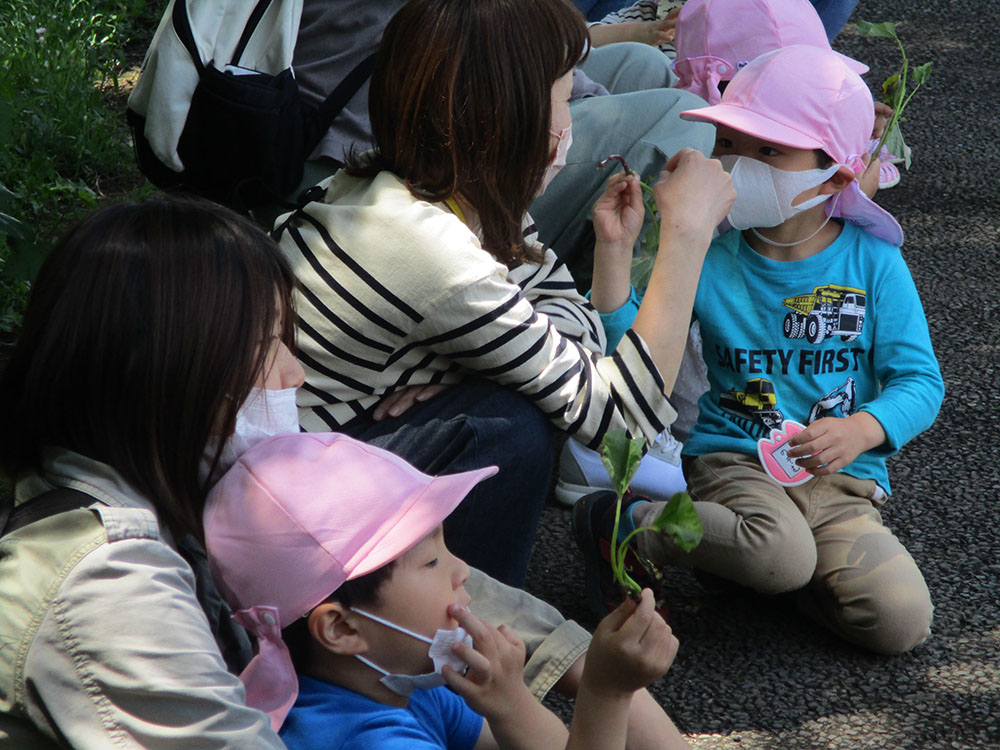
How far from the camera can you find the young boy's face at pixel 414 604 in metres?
1.55

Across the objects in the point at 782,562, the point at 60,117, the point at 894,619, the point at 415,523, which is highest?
the point at 415,523

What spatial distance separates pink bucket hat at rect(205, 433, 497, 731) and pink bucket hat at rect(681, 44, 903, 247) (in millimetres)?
1375

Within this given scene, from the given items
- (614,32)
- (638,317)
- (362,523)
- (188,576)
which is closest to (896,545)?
(638,317)

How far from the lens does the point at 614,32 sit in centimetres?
407

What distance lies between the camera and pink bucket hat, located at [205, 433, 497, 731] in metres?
1.46

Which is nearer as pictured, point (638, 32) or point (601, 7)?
point (638, 32)

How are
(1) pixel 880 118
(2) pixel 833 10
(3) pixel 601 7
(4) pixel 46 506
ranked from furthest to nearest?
(3) pixel 601 7, (2) pixel 833 10, (1) pixel 880 118, (4) pixel 46 506

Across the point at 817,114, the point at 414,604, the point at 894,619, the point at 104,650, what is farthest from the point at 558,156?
the point at 104,650

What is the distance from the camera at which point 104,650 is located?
1.23 metres

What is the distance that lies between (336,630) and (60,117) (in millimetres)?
3486

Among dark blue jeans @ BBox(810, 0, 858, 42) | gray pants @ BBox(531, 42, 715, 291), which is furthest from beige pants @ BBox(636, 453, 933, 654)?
dark blue jeans @ BBox(810, 0, 858, 42)

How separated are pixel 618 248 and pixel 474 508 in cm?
60

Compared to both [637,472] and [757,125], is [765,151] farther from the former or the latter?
[637,472]

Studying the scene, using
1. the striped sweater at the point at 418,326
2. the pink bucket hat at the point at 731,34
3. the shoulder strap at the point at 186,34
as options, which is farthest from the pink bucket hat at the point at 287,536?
the pink bucket hat at the point at 731,34
